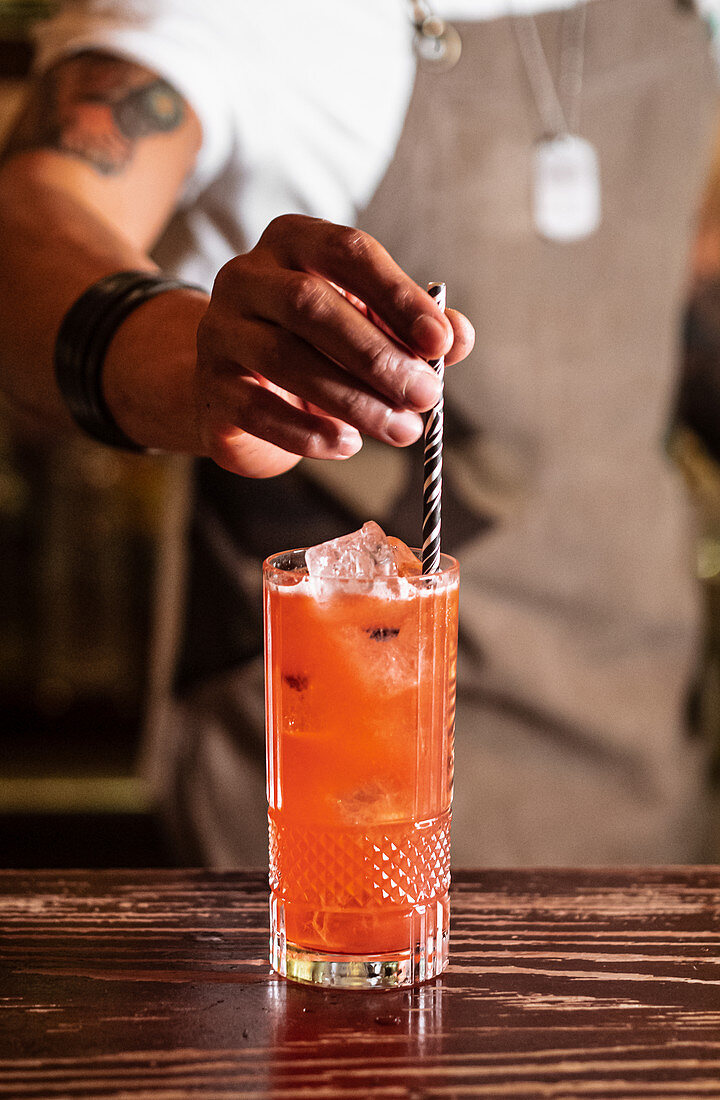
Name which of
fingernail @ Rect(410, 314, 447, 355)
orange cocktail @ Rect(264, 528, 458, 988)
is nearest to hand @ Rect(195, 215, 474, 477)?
fingernail @ Rect(410, 314, 447, 355)

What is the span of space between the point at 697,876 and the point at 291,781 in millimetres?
418

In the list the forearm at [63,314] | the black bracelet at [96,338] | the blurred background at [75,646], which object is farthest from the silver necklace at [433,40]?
the blurred background at [75,646]

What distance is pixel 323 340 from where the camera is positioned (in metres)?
0.75

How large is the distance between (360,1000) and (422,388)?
1.48 feet

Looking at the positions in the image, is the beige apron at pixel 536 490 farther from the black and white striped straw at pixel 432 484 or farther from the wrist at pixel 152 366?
the black and white striped straw at pixel 432 484

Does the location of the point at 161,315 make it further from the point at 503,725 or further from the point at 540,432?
the point at 503,725

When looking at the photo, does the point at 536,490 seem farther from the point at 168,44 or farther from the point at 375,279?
the point at 375,279

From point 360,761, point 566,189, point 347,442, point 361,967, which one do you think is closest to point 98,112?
point 566,189

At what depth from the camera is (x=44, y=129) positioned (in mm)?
1365

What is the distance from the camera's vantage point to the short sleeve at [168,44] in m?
1.39

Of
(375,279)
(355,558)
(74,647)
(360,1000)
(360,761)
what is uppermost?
(375,279)

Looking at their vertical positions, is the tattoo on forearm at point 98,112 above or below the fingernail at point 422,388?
above

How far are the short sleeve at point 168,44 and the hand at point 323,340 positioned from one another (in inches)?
28.2

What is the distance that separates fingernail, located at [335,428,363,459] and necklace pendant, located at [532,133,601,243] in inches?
35.7
